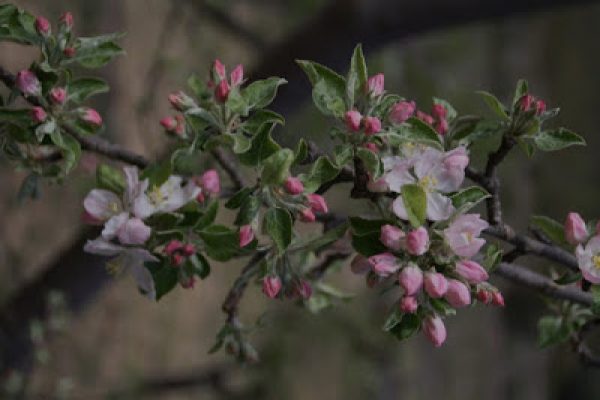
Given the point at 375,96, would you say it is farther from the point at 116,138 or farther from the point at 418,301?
the point at 116,138

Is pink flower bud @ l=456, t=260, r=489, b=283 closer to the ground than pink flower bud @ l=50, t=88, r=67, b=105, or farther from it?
closer to the ground

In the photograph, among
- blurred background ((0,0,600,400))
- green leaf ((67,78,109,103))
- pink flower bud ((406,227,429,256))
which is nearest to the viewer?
pink flower bud ((406,227,429,256))

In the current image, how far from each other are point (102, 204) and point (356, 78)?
0.70ft

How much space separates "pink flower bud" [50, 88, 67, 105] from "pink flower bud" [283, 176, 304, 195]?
185 millimetres

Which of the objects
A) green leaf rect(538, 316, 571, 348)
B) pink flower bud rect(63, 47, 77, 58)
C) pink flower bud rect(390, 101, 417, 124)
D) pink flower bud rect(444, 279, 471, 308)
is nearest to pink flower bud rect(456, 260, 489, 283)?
pink flower bud rect(444, 279, 471, 308)

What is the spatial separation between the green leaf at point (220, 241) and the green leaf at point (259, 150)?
6 centimetres

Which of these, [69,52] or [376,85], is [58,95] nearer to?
[69,52]

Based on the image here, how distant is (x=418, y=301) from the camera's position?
56 centimetres

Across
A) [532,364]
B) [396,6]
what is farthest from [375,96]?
[532,364]

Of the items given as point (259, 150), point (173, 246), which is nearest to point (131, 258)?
point (173, 246)

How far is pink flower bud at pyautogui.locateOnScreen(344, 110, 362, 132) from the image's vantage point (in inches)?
21.4

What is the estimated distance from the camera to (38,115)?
582mm

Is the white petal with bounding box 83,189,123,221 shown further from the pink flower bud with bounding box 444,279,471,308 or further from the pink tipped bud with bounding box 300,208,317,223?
the pink flower bud with bounding box 444,279,471,308

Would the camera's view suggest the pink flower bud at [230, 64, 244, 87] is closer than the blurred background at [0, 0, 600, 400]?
Yes
